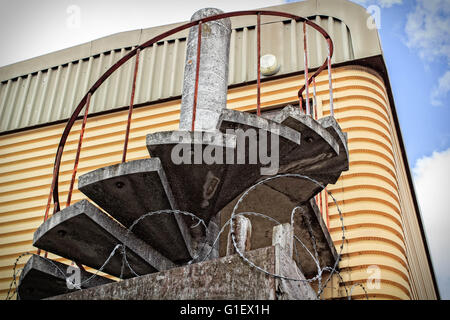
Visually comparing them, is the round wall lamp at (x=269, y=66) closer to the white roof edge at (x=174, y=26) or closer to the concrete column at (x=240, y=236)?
the white roof edge at (x=174, y=26)

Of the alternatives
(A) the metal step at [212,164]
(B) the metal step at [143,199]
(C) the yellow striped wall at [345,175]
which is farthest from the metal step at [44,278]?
(C) the yellow striped wall at [345,175]

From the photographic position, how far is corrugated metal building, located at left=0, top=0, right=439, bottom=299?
29.7 feet

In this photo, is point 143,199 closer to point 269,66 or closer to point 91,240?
point 91,240

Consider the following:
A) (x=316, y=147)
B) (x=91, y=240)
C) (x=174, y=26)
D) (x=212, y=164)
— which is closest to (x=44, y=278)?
(x=91, y=240)

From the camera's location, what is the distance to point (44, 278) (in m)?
6.65

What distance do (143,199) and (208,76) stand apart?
1.83 meters

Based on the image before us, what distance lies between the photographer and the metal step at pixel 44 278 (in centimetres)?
652

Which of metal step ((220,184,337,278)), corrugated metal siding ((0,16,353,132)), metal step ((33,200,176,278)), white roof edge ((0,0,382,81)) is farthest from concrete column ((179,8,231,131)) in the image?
white roof edge ((0,0,382,81))

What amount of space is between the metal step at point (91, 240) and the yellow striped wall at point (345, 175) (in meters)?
2.73

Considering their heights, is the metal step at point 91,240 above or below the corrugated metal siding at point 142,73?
below

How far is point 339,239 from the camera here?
8539 millimetres

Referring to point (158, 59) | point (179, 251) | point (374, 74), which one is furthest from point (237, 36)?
point (179, 251)

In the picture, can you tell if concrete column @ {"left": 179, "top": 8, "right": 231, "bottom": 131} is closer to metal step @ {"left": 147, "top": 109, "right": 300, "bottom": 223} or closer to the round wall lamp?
metal step @ {"left": 147, "top": 109, "right": 300, "bottom": 223}
